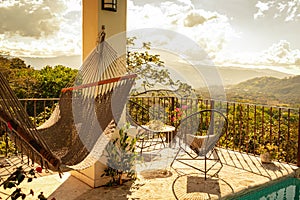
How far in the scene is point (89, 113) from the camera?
124 inches

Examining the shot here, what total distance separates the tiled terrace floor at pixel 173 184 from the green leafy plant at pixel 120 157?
14cm

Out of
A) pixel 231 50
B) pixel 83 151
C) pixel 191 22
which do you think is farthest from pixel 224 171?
pixel 231 50

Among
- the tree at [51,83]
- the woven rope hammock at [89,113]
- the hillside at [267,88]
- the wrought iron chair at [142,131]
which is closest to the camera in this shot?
the woven rope hammock at [89,113]

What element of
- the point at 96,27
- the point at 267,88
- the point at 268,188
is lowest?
the point at 268,188

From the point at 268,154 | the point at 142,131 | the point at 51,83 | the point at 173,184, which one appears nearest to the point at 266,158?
the point at 268,154

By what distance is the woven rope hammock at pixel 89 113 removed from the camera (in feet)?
9.52

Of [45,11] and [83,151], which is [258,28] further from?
[83,151]

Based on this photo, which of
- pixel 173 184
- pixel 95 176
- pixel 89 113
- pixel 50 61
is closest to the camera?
pixel 89 113

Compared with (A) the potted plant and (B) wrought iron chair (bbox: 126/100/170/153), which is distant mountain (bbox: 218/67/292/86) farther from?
(A) the potted plant

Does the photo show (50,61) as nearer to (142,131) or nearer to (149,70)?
(149,70)

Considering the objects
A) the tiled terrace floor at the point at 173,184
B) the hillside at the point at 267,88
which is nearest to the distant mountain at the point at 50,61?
the hillside at the point at 267,88

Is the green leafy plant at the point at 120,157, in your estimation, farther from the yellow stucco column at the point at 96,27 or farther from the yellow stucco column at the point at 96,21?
the yellow stucco column at the point at 96,21

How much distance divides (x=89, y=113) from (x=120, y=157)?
0.74 metres

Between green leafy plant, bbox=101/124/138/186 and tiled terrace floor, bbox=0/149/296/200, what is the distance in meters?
0.14
